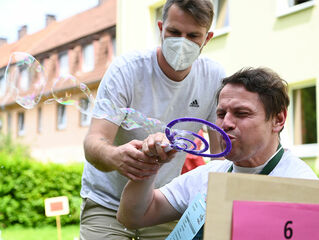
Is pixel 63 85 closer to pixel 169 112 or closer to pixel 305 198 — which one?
pixel 169 112

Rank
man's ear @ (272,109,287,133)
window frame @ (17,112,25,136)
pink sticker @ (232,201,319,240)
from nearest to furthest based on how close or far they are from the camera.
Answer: pink sticker @ (232,201,319,240) < man's ear @ (272,109,287,133) < window frame @ (17,112,25,136)

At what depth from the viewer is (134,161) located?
5.53 ft

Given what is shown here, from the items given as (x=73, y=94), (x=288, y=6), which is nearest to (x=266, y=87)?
(x=73, y=94)

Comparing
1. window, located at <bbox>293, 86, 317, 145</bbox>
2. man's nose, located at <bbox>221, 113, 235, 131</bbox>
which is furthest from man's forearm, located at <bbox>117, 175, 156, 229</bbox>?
window, located at <bbox>293, 86, 317, 145</bbox>

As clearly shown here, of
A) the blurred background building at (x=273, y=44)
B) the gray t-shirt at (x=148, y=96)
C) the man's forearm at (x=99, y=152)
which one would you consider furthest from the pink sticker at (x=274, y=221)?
the blurred background building at (x=273, y=44)

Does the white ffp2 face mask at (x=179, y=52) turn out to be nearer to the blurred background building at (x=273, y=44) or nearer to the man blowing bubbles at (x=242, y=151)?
the man blowing bubbles at (x=242, y=151)

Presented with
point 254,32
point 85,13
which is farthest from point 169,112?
point 85,13

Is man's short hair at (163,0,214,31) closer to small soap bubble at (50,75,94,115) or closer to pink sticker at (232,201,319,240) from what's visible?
small soap bubble at (50,75,94,115)

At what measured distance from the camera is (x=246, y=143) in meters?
1.78

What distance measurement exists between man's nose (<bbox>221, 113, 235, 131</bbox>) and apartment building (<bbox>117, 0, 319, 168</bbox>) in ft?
22.3

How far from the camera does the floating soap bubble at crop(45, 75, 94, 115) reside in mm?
2180

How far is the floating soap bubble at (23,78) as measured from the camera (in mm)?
Answer: 2291

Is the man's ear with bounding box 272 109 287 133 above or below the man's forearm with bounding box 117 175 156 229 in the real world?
above

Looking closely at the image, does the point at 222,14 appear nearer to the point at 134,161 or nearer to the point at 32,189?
the point at 32,189
